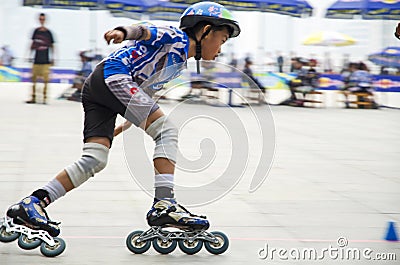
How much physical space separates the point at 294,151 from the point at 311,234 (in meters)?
5.72

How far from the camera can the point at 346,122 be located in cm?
1736

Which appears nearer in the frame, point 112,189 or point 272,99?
point 112,189

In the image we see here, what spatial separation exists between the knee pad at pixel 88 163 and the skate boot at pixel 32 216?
263 mm

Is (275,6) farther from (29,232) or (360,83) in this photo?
(29,232)

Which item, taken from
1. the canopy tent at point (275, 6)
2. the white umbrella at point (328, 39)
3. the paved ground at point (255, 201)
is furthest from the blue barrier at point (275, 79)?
the paved ground at point (255, 201)

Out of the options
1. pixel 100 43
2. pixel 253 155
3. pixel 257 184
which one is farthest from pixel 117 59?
pixel 100 43

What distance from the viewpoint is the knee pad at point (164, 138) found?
4.78m

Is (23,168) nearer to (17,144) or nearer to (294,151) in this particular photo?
(17,144)

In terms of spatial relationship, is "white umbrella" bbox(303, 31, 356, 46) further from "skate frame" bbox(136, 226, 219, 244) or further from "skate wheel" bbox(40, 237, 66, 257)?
"skate wheel" bbox(40, 237, 66, 257)

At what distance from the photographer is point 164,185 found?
190 inches

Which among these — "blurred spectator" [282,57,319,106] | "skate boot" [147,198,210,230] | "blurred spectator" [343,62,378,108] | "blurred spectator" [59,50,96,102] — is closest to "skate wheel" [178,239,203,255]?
"skate boot" [147,198,210,230]

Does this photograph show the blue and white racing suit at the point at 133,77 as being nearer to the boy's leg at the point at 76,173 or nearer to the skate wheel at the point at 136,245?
the boy's leg at the point at 76,173

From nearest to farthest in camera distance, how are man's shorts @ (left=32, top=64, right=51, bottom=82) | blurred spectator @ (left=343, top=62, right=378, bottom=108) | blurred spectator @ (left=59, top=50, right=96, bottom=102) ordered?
man's shorts @ (left=32, top=64, right=51, bottom=82) → blurred spectator @ (left=59, top=50, right=96, bottom=102) → blurred spectator @ (left=343, top=62, right=378, bottom=108)

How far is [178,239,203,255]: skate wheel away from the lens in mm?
4926
